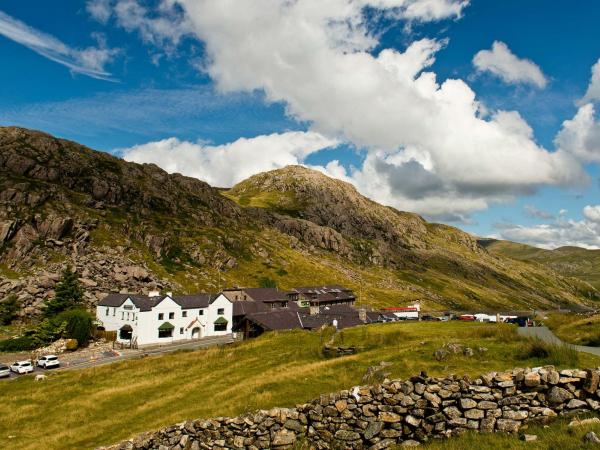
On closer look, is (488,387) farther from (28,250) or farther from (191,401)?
(28,250)

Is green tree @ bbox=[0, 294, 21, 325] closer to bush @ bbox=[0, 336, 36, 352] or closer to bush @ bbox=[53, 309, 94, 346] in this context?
bush @ bbox=[0, 336, 36, 352]

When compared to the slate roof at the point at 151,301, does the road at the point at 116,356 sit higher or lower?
lower

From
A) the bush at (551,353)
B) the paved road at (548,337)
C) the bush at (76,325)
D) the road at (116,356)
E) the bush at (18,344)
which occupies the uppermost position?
the bush at (551,353)

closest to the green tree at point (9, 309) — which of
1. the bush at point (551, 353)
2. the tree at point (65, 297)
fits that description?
the tree at point (65, 297)

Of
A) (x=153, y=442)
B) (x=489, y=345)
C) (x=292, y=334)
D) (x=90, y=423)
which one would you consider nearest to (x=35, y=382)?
(x=90, y=423)

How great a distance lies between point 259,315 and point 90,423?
60.4 m

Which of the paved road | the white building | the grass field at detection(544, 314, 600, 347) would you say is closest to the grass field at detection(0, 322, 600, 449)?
the paved road

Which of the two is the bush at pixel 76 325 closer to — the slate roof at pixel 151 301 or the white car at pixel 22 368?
the slate roof at pixel 151 301

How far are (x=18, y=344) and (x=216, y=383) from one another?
7468 cm

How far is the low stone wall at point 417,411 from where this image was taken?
14.2m

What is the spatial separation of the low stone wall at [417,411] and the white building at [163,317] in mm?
91449

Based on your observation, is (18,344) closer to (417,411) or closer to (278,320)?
(278,320)

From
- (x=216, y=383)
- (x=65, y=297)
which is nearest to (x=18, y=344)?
(x=65, y=297)

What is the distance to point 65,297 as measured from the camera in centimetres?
10812
